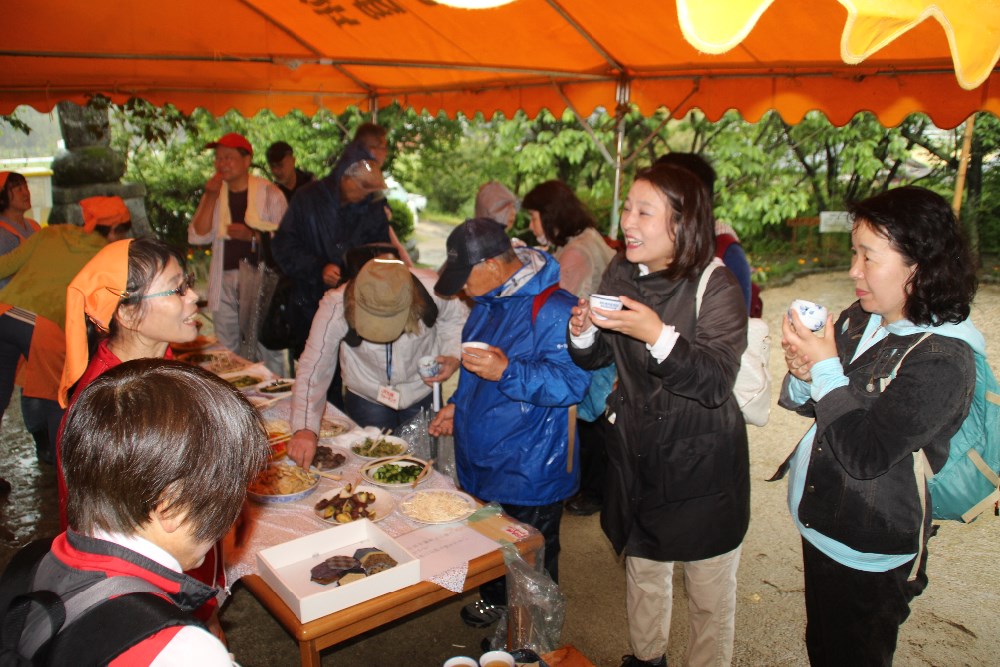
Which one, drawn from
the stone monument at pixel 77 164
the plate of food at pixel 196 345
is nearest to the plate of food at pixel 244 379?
the plate of food at pixel 196 345

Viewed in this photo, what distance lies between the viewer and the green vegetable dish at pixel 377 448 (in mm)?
3016

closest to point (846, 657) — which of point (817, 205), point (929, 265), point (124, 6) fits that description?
point (929, 265)

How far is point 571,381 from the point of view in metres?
2.53

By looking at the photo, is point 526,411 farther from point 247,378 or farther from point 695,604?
point 247,378

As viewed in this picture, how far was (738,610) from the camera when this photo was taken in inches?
133

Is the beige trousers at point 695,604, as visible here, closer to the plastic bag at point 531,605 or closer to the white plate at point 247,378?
the plastic bag at point 531,605

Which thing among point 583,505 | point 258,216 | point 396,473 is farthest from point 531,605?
point 258,216

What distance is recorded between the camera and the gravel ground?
308 cm

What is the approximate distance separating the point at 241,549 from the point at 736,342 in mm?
1731

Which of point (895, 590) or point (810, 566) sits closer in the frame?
point (895, 590)

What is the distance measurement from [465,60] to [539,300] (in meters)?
3.74

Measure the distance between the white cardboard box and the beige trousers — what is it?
897 millimetres

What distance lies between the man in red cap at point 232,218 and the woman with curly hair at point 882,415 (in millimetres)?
4453

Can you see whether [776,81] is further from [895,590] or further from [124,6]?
[124,6]
